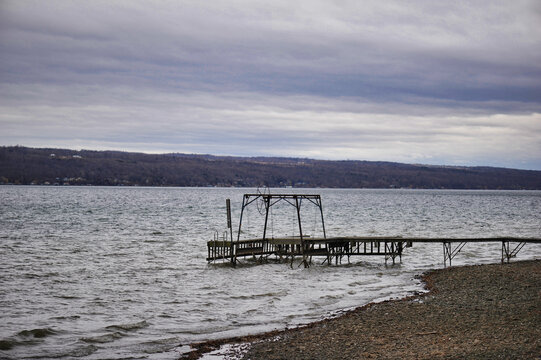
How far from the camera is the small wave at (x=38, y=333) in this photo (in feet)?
56.3

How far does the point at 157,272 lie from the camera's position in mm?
30766

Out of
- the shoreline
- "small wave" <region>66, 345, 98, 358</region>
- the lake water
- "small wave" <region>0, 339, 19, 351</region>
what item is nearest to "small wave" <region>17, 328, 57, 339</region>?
the lake water

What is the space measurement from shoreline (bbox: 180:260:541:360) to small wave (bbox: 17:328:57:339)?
17.1ft

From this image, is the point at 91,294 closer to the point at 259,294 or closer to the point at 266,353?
the point at 259,294

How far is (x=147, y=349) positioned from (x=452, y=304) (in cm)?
1039

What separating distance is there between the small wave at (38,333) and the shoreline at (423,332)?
5.20 metres

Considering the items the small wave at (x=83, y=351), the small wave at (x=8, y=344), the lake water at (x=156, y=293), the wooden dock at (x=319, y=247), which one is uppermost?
the wooden dock at (x=319, y=247)

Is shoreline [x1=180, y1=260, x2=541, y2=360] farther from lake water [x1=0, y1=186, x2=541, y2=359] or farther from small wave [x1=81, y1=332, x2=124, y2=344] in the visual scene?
small wave [x1=81, y1=332, x2=124, y2=344]

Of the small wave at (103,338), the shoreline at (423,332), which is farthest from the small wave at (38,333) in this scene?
the shoreline at (423,332)

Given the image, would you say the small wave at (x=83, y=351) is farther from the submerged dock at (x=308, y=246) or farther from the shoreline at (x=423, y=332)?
the submerged dock at (x=308, y=246)

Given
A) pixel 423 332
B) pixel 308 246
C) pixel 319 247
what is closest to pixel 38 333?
pixel 423 332

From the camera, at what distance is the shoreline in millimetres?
13211

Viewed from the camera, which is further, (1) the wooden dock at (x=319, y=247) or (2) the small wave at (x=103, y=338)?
(1) the wooden dock at (x=319, y=247)

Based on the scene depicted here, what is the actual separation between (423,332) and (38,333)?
11.7 m
